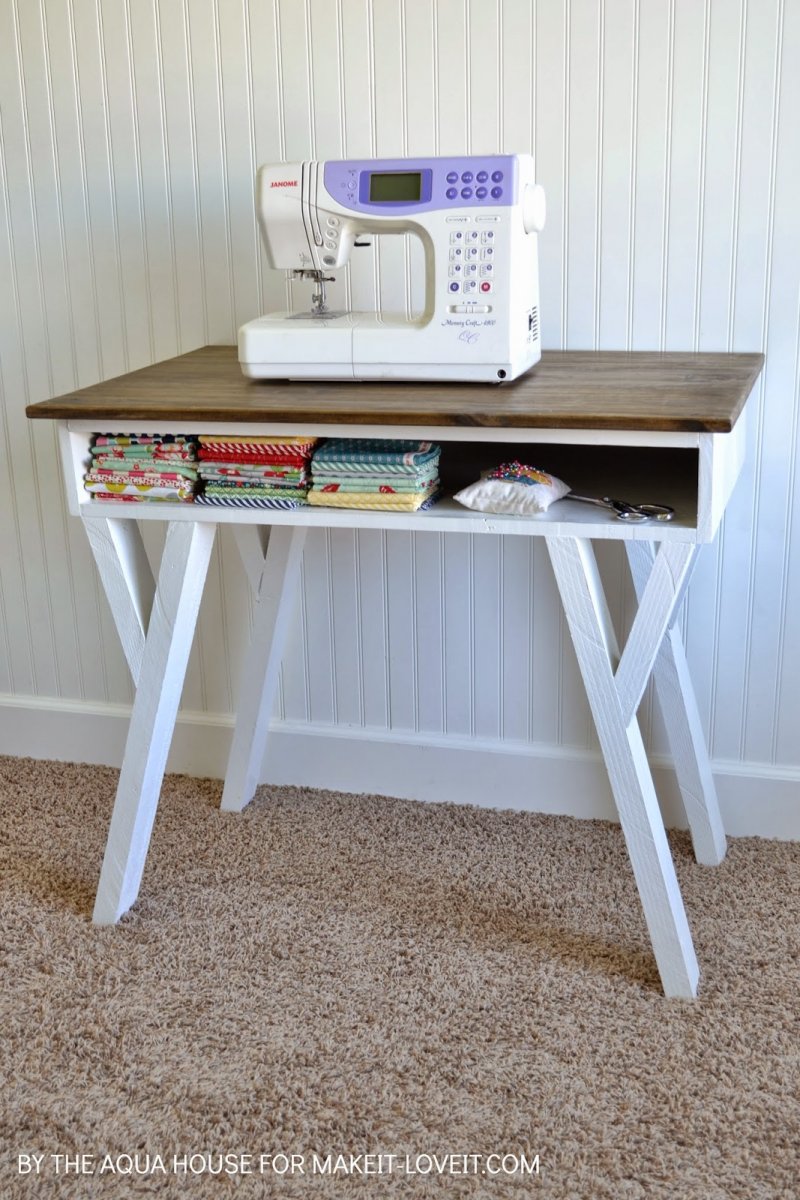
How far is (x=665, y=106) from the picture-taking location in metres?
2.02

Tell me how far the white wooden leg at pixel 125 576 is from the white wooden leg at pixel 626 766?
2.11 feet

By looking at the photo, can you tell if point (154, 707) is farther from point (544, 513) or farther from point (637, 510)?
point (637, 510)

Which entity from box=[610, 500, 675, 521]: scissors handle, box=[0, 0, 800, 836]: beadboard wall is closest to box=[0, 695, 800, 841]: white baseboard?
box=[0, 0, 800, 836]: beadboard wall

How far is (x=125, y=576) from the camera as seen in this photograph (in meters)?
1.94

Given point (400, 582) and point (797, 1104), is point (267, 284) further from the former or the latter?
point (797, 1104)

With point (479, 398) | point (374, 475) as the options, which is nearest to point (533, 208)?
point (479, 398)

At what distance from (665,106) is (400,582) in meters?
0.91

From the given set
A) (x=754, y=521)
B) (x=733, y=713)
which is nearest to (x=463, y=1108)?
(x=733, y=713)

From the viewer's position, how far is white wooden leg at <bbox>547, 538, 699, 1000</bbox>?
1722 millimetres

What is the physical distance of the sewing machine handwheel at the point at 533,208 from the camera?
6.01 ft

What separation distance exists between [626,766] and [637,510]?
342mm

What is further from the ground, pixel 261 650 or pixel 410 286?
pixel 410 286

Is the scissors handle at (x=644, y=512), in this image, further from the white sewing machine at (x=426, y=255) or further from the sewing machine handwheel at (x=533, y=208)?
the sewing machine handwheel at (x=533, y=208)

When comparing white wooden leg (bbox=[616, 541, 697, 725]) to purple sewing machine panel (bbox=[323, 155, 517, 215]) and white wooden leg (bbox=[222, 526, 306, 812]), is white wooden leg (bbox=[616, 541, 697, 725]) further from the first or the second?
white wooden leg (bbox=[222, 526, 306, 812])
